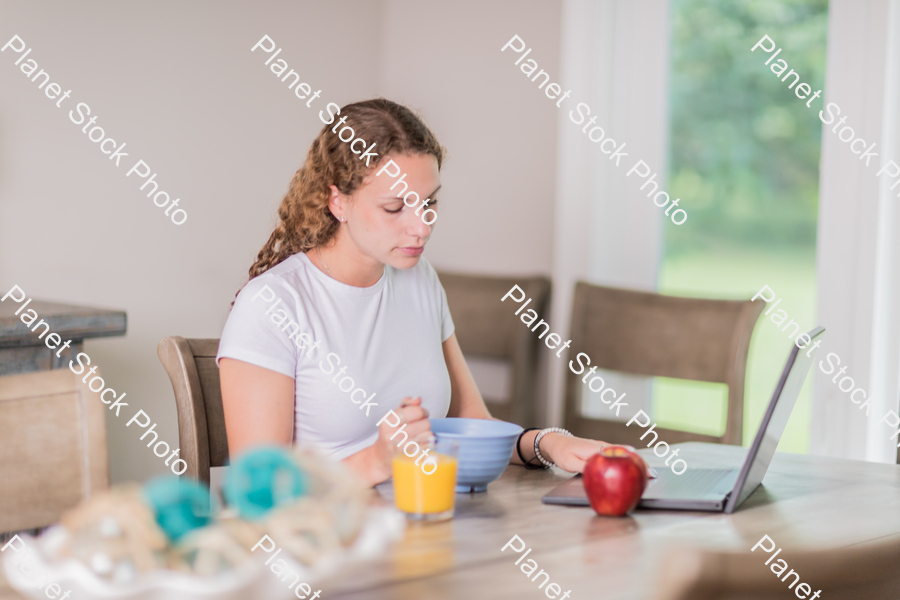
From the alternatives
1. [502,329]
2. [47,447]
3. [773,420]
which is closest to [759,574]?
[773,420]

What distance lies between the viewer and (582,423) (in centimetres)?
228

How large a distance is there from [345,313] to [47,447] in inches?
21.1

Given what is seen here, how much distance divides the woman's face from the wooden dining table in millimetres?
404

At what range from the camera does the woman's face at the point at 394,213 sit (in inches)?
56.9

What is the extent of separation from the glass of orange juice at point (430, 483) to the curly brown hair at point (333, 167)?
0.57 metres

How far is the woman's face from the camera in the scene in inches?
56.9

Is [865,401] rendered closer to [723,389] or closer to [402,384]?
[723,389]

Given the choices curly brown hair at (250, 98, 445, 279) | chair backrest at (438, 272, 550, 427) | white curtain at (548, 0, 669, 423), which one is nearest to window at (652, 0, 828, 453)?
white curtain at (548, 0, 669, 423)

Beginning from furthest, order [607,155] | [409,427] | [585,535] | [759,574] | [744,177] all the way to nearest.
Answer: [607,155] < [744,177] < [409,427] < [585,535] < [759,574]

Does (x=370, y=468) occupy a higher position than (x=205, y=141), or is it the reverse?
(x=205, y=141)

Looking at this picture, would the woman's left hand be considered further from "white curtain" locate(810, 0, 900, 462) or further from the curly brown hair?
"white curtain" locate(810, 0, 900, 462)

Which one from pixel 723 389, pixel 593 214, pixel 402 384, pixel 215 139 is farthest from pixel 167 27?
pixel 723 389

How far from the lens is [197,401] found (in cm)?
138

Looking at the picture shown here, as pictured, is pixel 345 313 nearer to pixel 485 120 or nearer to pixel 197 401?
pixel 197 401
